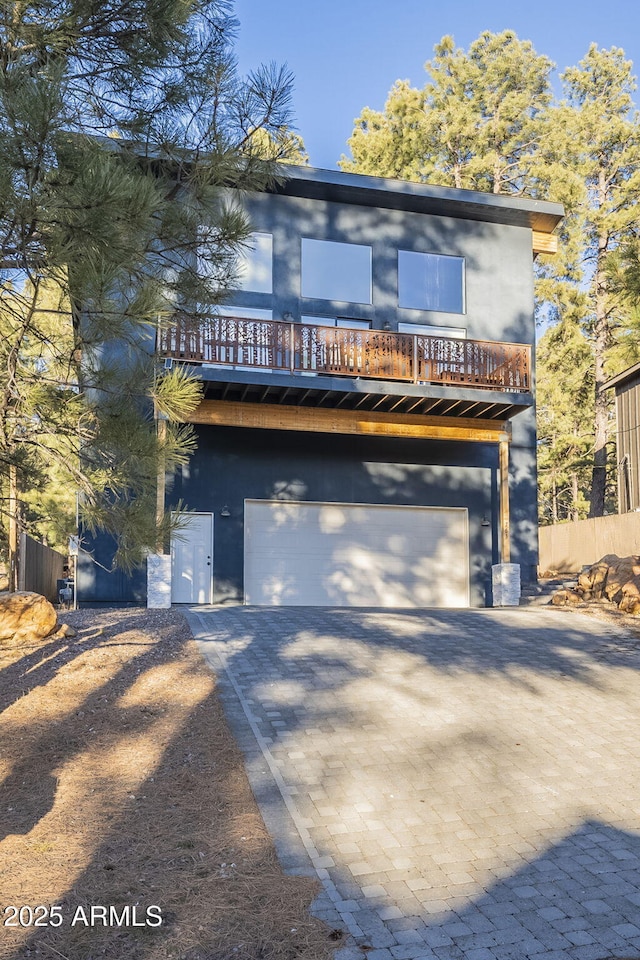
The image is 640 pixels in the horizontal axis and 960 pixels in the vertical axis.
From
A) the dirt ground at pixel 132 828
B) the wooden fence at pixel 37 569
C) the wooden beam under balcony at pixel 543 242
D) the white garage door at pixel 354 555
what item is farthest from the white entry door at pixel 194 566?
the wooden beam under balcony at pixel 543 242

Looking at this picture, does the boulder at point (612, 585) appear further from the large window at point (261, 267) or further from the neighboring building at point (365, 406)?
the large window at point (261, 267)

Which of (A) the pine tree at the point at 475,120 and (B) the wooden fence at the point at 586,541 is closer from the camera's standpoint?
(B) the wooden fence at the point at 586,541

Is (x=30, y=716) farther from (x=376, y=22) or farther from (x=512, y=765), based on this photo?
(x=376, y=22)

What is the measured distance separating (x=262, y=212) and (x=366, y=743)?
11.9m

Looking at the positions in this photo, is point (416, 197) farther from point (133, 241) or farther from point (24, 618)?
point (133, 241)

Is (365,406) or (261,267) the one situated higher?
(261,267)

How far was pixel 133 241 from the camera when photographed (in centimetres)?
528

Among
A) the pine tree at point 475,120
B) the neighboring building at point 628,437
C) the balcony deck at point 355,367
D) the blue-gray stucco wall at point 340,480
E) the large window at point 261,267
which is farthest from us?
the pine tree at point 475,120

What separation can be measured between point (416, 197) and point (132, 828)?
14.1 meters

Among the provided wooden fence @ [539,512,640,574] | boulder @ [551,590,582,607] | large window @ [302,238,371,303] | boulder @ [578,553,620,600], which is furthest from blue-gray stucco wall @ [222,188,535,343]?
boulder @ [551,590,582,607]

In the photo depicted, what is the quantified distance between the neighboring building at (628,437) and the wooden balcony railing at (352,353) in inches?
236

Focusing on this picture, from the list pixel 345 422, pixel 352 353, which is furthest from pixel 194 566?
pixel 352 353

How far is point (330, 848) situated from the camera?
16.3 feet

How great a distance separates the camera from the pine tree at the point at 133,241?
538 cm
